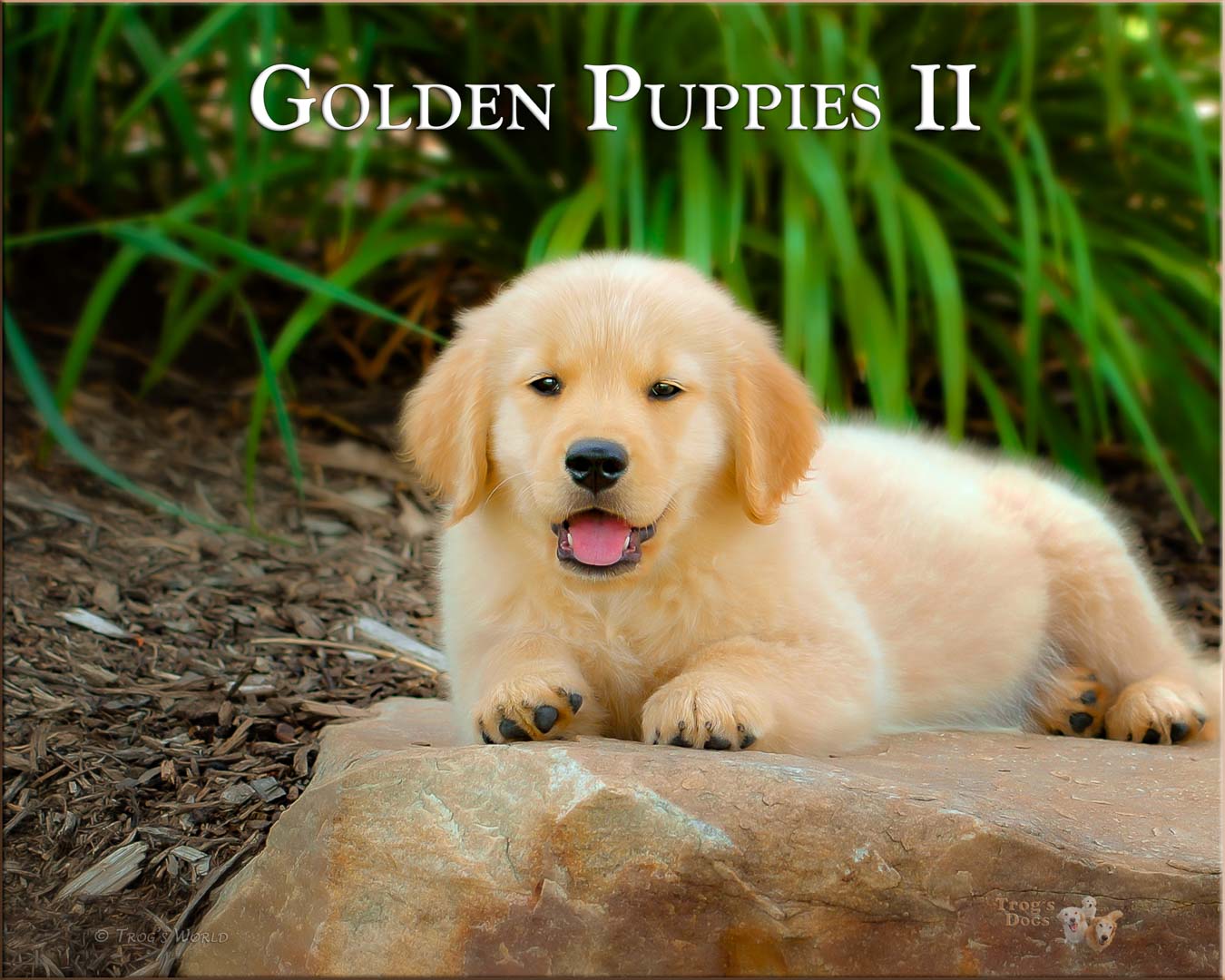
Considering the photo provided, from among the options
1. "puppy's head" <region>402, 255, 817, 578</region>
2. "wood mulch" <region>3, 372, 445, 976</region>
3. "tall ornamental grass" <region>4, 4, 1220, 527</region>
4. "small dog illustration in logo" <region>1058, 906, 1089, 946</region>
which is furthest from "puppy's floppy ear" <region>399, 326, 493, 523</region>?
"tall ornamental grass" <region>4, 4, 1220, 527</region>

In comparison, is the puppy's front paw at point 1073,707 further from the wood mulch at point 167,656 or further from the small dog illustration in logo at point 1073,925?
the wood mulch at point 167,656

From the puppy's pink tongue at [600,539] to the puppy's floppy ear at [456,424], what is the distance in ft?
1.06

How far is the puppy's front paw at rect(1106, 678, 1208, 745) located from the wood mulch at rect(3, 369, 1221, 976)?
1.58 m

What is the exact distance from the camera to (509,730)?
8.91 ft

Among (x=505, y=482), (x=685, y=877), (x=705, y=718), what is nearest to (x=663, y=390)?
(x=505, y=482)

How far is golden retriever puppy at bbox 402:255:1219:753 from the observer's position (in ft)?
9.05

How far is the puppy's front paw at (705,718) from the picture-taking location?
8.84 feet

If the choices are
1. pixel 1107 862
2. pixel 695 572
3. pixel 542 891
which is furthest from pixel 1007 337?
pixel 542 891

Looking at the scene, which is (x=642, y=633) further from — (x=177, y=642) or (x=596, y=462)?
(x=177, y=642)

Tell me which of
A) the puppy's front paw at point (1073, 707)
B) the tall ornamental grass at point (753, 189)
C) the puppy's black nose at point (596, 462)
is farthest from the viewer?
the tall ornamental grass at point (753, 189)

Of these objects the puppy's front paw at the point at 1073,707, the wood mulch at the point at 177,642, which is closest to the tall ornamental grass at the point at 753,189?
the wood mulch at the point at 177,642

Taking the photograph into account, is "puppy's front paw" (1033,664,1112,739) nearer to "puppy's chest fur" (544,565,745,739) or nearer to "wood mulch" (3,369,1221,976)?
"puppy's chest fur" (544,565,745,739)

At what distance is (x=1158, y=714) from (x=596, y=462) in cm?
175

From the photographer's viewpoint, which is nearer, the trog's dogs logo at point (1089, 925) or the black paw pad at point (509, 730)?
the trog's dogs logo at point (1089, 925)
